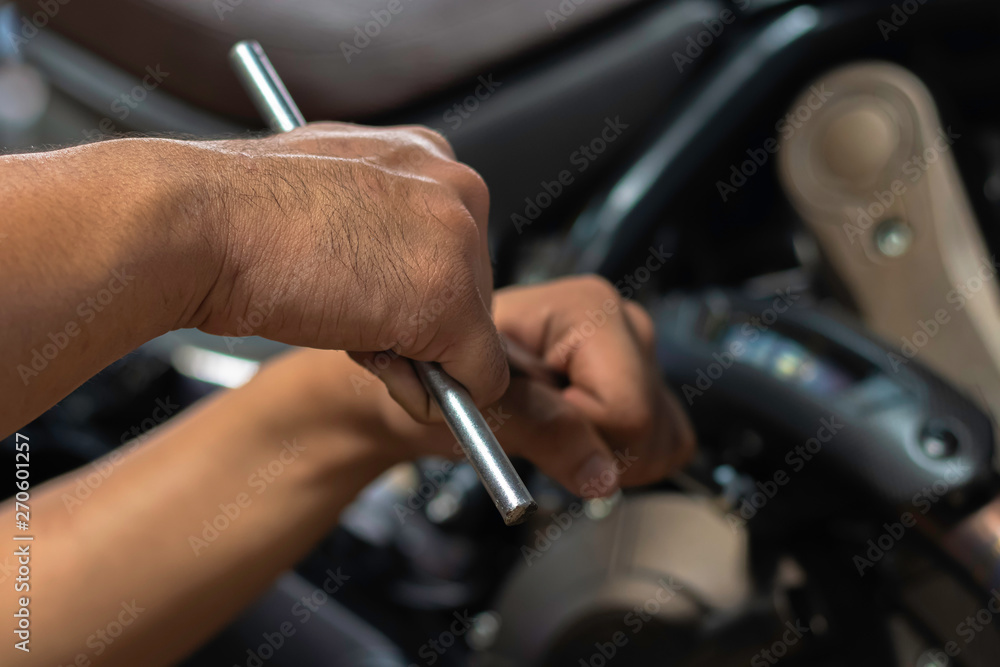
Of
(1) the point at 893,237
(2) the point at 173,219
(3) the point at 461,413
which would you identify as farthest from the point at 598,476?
(1) the point at 893,237

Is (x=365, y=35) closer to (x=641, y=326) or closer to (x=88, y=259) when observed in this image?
(x=641, y=326)

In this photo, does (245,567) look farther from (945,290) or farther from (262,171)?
(945,290)

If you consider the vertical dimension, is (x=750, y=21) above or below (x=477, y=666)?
above

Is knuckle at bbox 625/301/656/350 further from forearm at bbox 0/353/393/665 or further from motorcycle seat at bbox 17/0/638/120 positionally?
motorcycle seat at bbox 17/0/638/120

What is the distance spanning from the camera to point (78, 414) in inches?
39.1

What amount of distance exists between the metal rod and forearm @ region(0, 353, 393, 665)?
0.57 feet

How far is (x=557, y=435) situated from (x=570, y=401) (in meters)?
0.03

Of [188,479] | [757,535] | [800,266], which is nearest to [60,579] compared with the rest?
[188,479]

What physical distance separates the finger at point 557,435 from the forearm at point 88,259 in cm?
19

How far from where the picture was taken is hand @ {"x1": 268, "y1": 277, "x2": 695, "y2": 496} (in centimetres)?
48

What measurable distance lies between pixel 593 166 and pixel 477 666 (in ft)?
1.49

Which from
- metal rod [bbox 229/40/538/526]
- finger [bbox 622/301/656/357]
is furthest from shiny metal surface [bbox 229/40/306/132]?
finger [bbox 622/301/656/357]

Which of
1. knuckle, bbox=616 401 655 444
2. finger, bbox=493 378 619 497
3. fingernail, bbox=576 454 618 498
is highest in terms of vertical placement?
finger, bbox=493 378 619 497

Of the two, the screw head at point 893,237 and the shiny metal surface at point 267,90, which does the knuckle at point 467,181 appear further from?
the screw head at point 893,237
